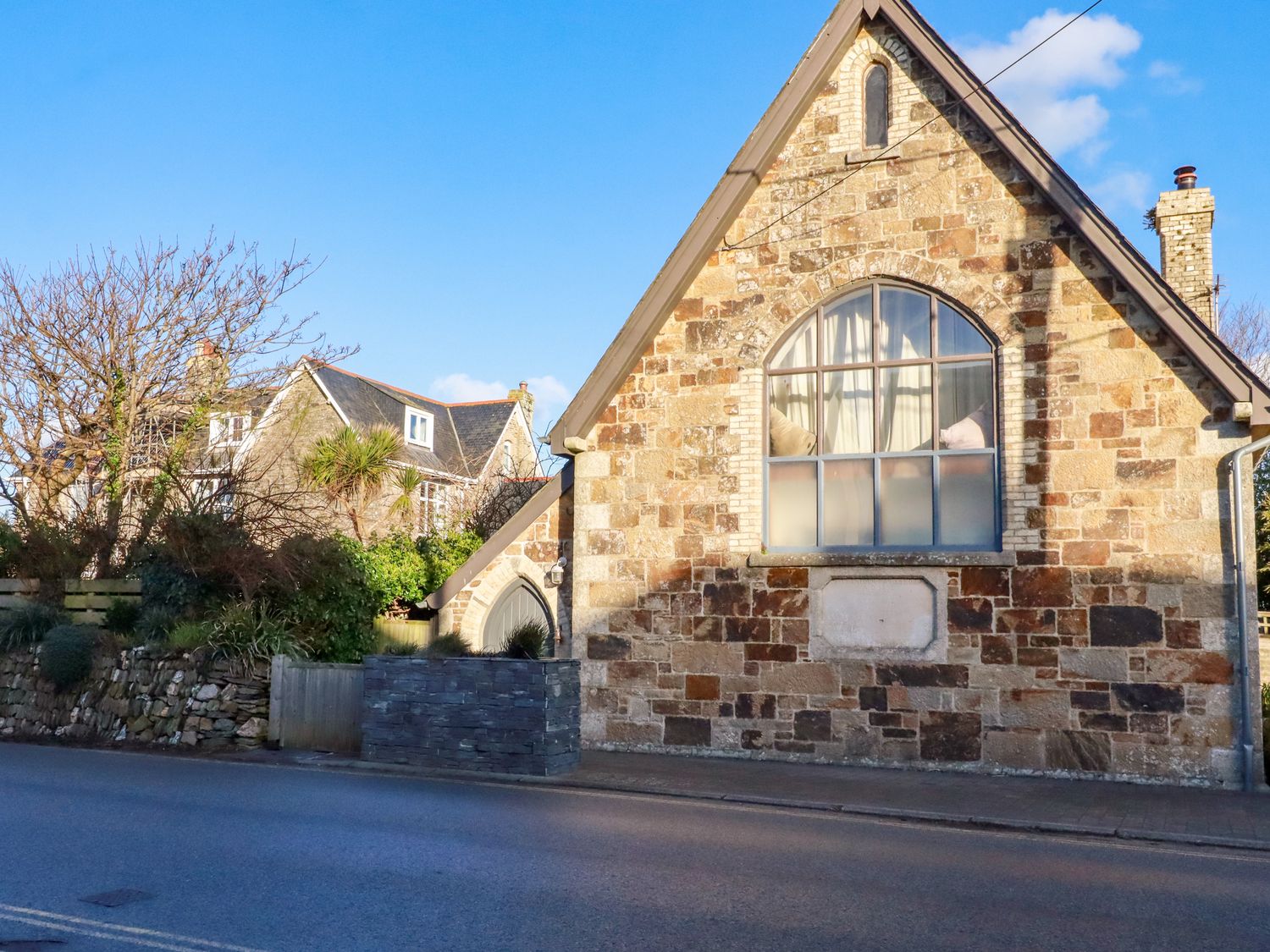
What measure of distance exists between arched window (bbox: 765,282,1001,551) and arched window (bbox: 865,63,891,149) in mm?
1793

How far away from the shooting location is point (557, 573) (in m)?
15.1

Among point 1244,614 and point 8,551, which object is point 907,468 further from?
point 8,551

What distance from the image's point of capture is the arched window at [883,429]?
1319 centimetres

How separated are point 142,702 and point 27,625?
134 inches

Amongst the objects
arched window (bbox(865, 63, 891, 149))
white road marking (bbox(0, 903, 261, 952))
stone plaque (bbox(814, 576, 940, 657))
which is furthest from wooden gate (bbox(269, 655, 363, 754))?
arched window (bbox(865, 63, 891, 149))

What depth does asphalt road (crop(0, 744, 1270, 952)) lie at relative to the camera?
238 inches

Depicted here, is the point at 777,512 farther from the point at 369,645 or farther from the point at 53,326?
the point at 53,326

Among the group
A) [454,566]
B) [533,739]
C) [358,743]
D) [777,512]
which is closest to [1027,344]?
[777,512]

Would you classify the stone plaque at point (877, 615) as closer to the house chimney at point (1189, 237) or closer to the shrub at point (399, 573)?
the house chimney at point (1189, 237)

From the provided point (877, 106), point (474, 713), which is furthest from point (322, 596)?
point (877, 106)

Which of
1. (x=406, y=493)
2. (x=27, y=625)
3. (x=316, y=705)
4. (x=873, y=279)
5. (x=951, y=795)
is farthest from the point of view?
(x=406, y=493)

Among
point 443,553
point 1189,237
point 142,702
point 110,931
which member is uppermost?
point 1189,237

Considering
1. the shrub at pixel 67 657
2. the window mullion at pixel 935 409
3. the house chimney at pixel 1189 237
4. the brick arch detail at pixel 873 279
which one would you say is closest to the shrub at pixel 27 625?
the shrub at pixel 67 657

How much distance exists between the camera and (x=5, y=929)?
604cm
